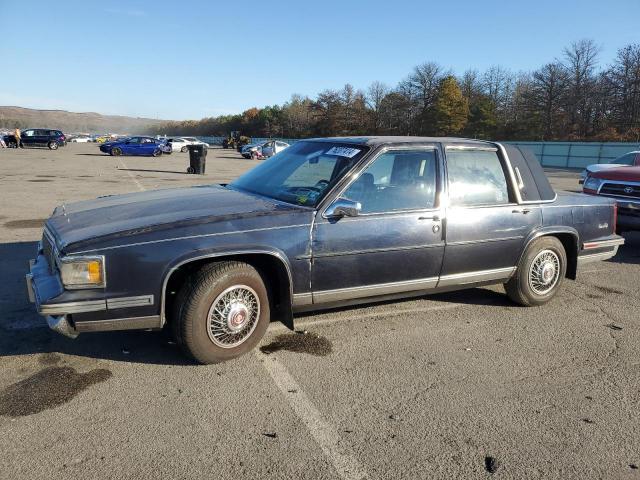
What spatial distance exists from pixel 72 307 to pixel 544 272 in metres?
4.30

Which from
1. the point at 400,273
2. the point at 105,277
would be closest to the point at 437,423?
the point at 400,273

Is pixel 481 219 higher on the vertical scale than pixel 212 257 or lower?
higher

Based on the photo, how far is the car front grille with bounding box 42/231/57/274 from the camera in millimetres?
3532

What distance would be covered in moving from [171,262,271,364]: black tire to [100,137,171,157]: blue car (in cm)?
3742

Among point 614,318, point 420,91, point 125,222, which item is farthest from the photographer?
point 420,91

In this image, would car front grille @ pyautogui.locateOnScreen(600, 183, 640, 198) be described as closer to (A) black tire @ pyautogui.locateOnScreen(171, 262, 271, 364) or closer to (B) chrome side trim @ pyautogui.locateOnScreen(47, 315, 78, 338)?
(A) black tire @ pyautogui.locateOnScreen(171, 262, 271, 364)

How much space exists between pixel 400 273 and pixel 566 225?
213 centimetres

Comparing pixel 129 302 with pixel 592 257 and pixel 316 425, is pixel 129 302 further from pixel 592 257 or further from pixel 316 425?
pixel 592 257

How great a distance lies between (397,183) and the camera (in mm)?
4375

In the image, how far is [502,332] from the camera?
4.45 metres

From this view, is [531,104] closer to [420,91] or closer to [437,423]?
[420,91]

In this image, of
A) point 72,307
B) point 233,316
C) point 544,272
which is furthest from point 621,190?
point 72,307

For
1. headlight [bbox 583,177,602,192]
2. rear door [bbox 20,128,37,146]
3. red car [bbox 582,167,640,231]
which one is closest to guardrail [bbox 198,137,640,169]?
rear door [bbox 20,128,37,146]

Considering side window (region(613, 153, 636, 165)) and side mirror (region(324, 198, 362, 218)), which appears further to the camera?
side window (region(613, 153, 636, 165))
